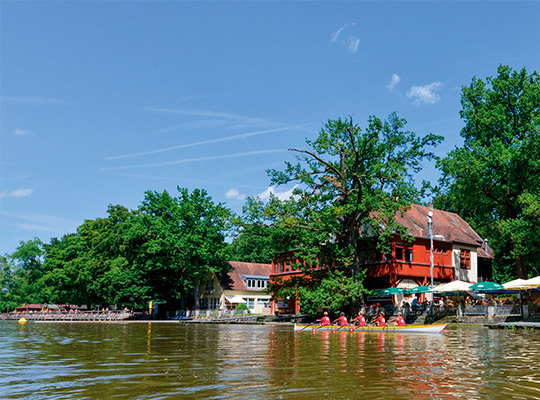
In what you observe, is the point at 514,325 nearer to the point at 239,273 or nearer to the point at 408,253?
the point at 408,253

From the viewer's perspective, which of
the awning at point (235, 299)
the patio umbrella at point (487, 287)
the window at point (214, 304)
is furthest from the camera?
the window at point (214, 304)

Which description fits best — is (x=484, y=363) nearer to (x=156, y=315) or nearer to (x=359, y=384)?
(x=359, y=384)

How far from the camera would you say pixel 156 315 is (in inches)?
2884

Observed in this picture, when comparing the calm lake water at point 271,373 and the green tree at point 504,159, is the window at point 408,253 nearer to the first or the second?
the green tree at point 504,159

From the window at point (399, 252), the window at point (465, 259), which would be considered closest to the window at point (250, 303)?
the window at point (399, 252)

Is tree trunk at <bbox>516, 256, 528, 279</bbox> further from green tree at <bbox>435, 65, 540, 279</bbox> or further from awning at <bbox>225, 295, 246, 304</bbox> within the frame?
awning at <bbox>225, 295, 246, 304</bbox>

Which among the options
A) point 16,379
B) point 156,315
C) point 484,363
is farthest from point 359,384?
point 156,315

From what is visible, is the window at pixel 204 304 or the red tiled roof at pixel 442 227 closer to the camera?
the red tiled roof at pixel 442 227

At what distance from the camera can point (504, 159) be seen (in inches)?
1725

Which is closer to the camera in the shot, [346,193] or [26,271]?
[346,193]

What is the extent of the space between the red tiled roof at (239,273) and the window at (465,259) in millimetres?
32282

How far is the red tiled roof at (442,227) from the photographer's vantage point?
5209cm

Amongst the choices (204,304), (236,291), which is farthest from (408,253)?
(204,304)

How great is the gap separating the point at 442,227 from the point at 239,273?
33.3 m
